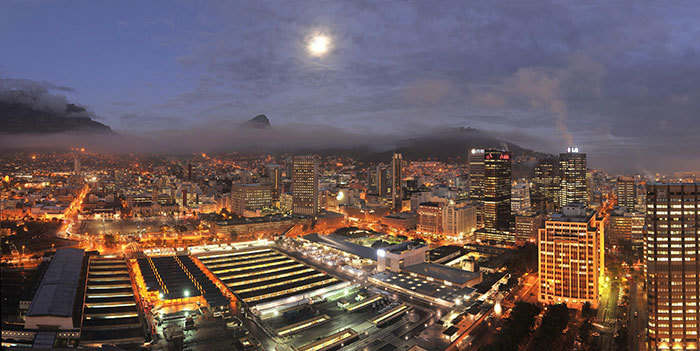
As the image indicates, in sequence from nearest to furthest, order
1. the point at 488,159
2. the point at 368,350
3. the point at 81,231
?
the point at 368,350, the point at 81,231, the point at 488,159

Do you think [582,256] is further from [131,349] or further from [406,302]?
[131,349]

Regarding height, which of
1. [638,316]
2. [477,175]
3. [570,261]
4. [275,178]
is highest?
[477,175]

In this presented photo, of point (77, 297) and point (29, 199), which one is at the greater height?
point (29, 199)

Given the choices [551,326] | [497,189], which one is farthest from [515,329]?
[497,189]

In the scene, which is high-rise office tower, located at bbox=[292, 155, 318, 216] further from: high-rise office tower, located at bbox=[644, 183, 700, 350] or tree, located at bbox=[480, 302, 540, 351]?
high-rise office tower, located at bbox=[644, 183, 700, 350]

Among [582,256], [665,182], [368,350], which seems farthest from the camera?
[582,256]

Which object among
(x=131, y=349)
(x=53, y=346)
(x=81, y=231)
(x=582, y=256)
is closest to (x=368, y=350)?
(x=131, y=349)

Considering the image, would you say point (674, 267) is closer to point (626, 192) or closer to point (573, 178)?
point (573, 178)
